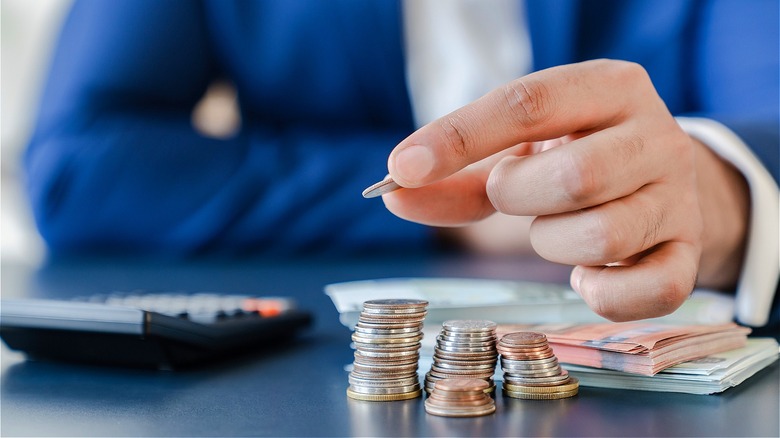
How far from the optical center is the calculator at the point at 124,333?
1.75 feet

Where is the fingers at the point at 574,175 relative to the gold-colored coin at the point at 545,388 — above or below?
above

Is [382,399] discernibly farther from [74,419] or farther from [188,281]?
[188,281]

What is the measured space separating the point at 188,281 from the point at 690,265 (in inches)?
29.8

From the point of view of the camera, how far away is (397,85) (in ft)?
5.67

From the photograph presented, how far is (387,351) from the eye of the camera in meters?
0.48

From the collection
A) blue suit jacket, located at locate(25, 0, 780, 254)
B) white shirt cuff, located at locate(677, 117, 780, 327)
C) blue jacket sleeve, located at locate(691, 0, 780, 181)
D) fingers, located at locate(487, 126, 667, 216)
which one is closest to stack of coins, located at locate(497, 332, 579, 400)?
fingers, located at locate(487, 126, 667, 216)

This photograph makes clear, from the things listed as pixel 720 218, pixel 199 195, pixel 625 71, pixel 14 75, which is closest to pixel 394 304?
pixel 625 71

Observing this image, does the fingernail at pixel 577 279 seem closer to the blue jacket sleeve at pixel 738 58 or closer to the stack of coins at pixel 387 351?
the stack of coins at pixel 387 351

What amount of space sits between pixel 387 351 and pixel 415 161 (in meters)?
0.13

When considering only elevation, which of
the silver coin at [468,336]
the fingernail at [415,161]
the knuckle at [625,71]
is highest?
the knuckle at [625,71]

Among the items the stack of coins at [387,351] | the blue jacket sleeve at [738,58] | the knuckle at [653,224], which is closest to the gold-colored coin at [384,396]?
the stack of coins at [387,351]

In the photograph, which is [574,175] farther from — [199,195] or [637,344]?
[199,195]

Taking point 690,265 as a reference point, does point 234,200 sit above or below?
above

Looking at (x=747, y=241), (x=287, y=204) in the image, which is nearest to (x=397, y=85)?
(x=287, y=204)
